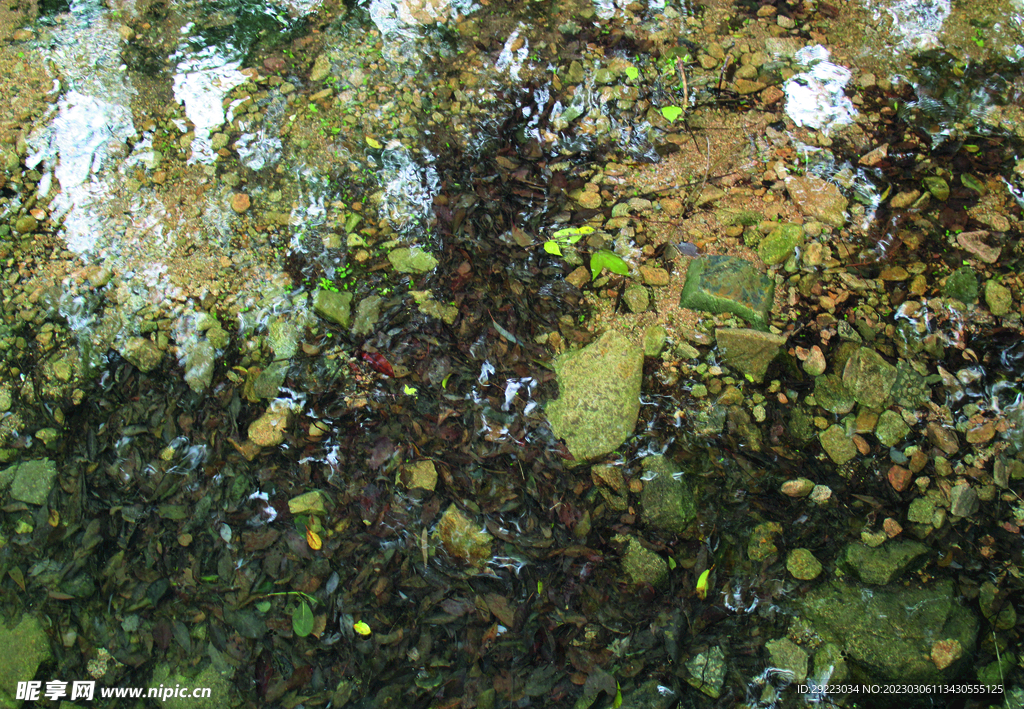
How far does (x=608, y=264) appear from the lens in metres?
1.94

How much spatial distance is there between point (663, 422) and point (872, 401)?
0.62 meters

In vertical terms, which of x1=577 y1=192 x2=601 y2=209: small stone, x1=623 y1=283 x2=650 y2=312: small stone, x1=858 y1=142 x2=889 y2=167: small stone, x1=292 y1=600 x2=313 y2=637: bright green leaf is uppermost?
x1=858 y1=142 x2=889 y2=167: small stone

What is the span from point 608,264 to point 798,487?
90cm

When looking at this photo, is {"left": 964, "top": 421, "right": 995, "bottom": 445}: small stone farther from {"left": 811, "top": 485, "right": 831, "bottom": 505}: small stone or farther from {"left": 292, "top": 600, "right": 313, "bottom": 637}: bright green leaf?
{"left": 292, "top": 600, "right": 313, "bottom": 637}: bright green leaf

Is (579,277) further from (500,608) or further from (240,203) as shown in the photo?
(240,203)

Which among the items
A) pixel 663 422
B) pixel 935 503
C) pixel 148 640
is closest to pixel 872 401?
pixel 935 503

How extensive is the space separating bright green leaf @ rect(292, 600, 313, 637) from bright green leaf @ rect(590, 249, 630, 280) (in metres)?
1.38

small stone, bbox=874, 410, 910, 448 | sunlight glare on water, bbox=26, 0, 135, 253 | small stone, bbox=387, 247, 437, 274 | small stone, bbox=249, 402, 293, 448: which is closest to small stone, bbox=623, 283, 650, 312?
small stone, bbox=387, 247, 437, 274

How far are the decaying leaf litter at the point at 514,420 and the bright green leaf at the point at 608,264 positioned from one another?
2cm

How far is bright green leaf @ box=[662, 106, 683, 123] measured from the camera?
7.06ft

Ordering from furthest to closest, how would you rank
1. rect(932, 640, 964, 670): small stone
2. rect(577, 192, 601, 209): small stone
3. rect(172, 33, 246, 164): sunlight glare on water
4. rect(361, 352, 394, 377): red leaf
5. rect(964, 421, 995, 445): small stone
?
1. rect(172, 33, 246, 164): sunlight glare on water
2. rect(577, 192, 601, 209): small stone
3. rect(361, 352, 394, 377): red leaf
4. rect(964, 421, 995, 445): small stone
5. rect(932, 640, 964, 670): small stone

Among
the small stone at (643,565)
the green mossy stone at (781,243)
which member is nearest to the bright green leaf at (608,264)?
the green mossy stone at (781,243)

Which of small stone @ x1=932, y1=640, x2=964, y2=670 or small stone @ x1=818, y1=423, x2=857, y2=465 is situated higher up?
small stone @ x1=818, y1=423, x2=857, y2=465

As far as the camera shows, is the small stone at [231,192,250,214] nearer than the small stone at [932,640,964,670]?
No
